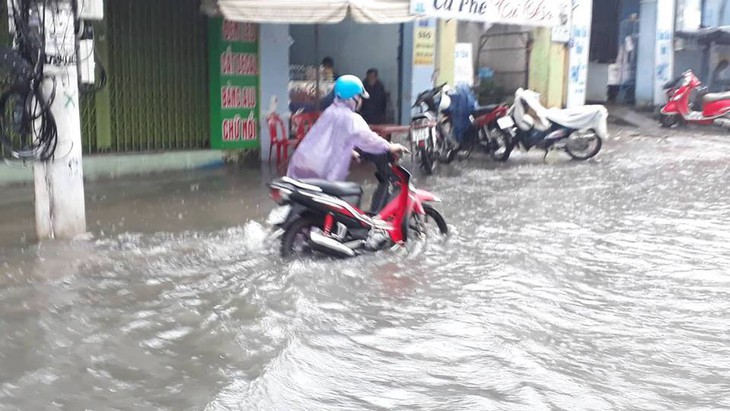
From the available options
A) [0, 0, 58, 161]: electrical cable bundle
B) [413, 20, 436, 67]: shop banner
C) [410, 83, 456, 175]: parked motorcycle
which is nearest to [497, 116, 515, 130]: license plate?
[410, 83, 456, 175]: parked motorcycle

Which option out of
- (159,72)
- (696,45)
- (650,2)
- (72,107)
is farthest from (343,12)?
(696,45)

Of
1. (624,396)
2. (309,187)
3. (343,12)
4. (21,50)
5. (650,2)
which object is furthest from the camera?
(650,2)

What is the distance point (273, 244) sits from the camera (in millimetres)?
6621

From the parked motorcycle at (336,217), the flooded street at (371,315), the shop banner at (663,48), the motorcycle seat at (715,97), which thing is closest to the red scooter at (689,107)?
the motorcycle seat at (715,97)

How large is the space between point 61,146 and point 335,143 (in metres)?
2.35

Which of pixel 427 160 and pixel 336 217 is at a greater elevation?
pixel 336 217

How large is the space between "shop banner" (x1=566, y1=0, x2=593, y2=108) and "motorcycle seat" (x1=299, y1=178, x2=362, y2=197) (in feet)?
43.1

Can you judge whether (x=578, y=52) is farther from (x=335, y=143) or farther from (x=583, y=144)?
(x=335, y=143)

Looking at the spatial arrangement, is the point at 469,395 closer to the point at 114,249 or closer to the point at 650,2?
the point at 114,249

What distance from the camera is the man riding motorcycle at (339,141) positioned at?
6.18m

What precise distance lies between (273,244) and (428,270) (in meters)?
1.36

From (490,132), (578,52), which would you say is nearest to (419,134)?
(490,132)

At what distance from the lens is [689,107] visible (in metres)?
19.0

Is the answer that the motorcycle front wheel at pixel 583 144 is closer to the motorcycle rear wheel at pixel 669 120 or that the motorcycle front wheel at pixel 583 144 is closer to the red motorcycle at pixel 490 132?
the red motorcycle at pixel 490 132
